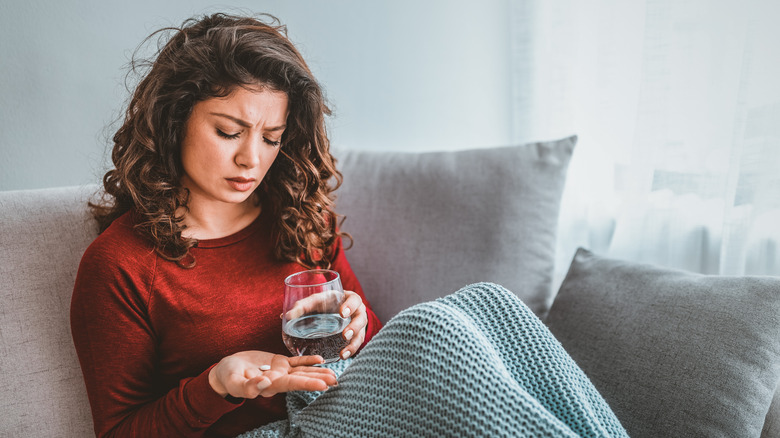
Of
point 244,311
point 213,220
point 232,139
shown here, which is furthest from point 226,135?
point 244,311

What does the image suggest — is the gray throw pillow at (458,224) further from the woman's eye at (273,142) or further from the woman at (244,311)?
the woman's eye at (273,142)

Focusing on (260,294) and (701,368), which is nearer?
(701,368)

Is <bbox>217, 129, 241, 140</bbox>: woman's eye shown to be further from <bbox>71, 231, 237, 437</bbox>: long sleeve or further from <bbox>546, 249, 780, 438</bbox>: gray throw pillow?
<bbox>546, 249, 780, 438</bbox>: gray throw pillow

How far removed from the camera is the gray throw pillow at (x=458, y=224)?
1.29m

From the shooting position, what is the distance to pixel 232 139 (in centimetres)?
98

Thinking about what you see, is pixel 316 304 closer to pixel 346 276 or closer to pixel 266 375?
pixel 266 375

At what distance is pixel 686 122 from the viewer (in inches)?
53.1

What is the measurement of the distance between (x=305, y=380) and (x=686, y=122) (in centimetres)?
111

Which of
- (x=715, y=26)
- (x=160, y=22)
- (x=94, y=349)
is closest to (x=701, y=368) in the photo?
(x=715, y=26)

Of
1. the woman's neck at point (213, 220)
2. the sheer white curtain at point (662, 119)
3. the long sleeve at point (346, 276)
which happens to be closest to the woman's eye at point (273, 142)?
the woman's neck at point (213, 220)

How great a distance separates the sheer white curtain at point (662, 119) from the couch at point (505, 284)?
262 millimetres

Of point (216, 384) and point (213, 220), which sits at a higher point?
point (213, 220)

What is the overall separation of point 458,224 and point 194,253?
585 millimetres

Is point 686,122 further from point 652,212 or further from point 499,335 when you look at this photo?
point 499,335
